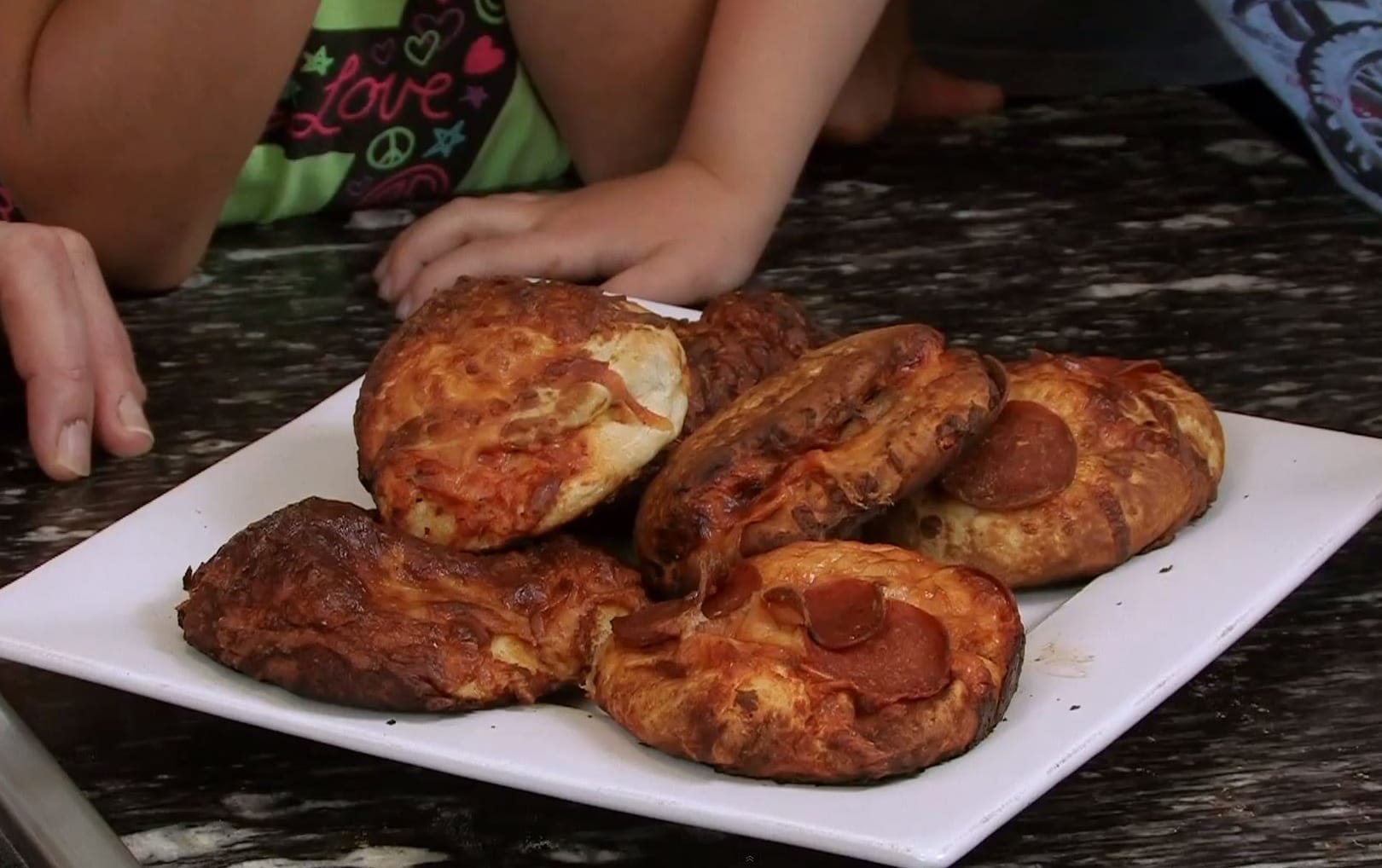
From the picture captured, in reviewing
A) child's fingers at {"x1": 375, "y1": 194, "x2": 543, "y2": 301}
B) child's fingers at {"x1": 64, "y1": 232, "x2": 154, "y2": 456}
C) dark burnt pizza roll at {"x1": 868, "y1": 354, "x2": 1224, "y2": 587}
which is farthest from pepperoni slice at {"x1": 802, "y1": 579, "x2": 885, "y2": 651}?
child's fingers at {"x1": 375, "y1": 194, "x2": 543, "y2": 301}

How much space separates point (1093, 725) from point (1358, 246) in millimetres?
722

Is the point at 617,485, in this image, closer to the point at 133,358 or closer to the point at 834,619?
the point at 834,619

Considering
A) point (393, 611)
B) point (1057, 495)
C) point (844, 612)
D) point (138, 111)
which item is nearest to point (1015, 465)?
point (1057, 495)

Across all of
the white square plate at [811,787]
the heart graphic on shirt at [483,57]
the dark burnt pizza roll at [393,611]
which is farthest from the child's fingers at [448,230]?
the dark burnt pizza roll at [393,611]

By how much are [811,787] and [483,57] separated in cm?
99

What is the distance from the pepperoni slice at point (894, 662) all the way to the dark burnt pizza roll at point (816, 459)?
7cm

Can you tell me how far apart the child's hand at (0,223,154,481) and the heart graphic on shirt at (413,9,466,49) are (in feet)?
1.42

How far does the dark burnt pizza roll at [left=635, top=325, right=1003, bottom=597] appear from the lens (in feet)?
2.16

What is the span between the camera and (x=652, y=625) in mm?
622

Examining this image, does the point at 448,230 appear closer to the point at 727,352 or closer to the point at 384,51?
the point at 384,51

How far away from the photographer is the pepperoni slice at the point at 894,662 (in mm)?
576

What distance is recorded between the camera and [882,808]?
55cm

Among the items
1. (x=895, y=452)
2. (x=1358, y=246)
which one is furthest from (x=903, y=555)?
(x=1358, y=246)

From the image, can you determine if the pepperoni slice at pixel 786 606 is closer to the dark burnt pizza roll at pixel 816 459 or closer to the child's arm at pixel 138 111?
the dark burnt pizza roll at pixel 816 459
